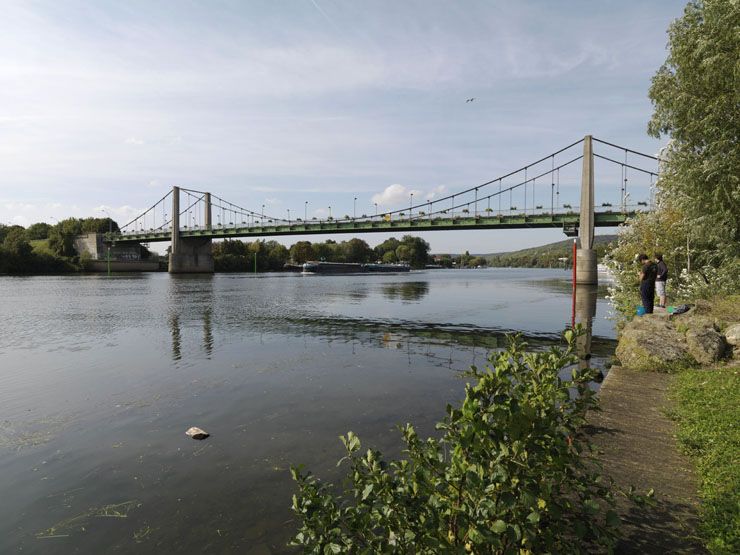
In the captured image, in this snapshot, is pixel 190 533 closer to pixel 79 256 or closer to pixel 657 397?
pixel 657 397

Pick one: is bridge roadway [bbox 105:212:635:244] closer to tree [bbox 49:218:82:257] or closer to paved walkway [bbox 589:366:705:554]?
tree [bbox 49:218:82:257]

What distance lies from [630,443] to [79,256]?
12729 centimetres

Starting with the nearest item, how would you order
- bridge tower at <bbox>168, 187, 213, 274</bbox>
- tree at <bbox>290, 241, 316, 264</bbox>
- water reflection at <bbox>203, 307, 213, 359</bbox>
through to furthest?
water reflection at <bbox>203, 307, 213, 359</bbox>
bridge tower at <bbox>168, 187, 213, 274</bbox>
tree at <bbox>290, 241, 316, 264</bbox>

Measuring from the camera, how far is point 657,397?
7.68 m

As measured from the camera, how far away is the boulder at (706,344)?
9.59m

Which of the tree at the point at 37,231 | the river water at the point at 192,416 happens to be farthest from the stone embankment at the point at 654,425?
the tree at the point at 37,231

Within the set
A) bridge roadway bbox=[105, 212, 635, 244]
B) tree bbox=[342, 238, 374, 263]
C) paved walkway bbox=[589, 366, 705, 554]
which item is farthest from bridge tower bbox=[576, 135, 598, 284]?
tree bbox=[342, 238, 374, 263]

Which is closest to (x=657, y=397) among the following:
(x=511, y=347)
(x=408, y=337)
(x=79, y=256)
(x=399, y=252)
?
(x=511, y=347)

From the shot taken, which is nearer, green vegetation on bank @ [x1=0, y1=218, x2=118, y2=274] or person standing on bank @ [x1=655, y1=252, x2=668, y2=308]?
person standing on bank @ [x1=655, y1=252, x2=668, y2=308]

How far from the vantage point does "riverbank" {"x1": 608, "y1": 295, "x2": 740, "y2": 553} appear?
381 cm

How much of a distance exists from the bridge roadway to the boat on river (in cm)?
3022

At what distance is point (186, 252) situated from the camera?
4018 inches

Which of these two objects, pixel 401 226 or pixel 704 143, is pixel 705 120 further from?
pixel 401 226

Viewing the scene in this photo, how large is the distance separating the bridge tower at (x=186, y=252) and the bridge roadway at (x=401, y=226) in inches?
90.9
